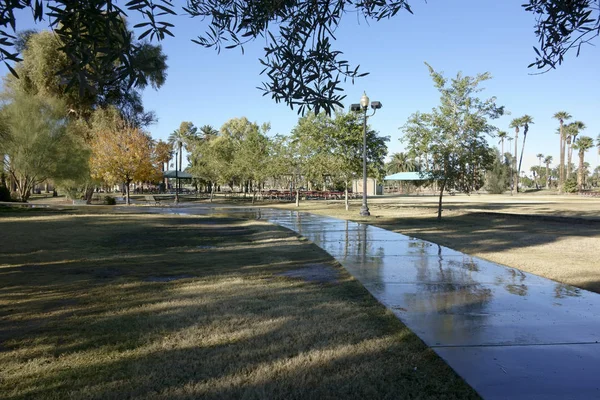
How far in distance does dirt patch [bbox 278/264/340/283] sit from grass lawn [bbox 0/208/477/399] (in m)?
0.04

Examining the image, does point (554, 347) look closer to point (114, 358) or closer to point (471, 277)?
point (471, 277)

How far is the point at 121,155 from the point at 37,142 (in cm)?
877

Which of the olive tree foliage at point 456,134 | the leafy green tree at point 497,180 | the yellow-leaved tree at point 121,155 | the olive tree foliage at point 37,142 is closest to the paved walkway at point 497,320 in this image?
the olive tree foliage at point 456,134

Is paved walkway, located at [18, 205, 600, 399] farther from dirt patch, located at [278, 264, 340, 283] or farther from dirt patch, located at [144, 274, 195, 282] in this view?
dirt patch, located at [144, 274, 195, 282]

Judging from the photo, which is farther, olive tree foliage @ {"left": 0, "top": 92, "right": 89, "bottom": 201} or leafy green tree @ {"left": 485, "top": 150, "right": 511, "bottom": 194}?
leafy green tree @ {"left": 485, "top": 150, "right": 511, "bottom": 194}

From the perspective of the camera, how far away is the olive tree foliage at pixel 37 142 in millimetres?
27531

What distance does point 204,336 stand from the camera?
15.1 ft

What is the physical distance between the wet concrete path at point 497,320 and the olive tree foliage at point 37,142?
26177mm

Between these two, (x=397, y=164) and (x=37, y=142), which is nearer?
(x=37, y=142)

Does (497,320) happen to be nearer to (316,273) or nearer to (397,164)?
(316,273)

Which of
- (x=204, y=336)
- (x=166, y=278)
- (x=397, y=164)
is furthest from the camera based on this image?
(x=397, y=164)

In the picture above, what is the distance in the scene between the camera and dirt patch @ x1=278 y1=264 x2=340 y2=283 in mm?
7586

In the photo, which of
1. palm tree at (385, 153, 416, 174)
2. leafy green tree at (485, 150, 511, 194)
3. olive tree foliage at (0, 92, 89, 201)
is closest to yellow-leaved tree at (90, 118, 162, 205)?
olive tree foliage at (0, 92, 89, 201)

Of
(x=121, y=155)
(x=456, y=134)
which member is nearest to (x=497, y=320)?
(x=456, y=134)
